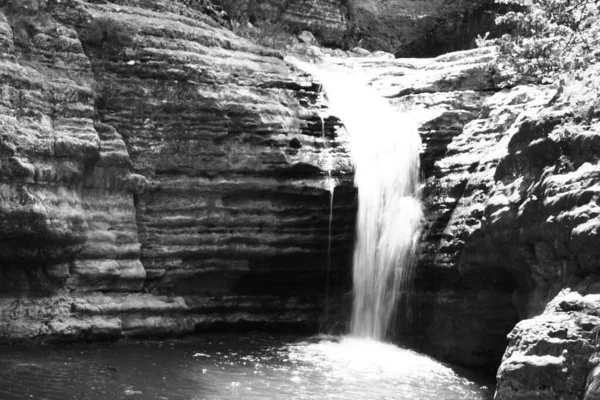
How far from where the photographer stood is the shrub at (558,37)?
1078cm

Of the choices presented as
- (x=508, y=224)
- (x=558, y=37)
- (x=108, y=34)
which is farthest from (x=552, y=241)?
(x=108, y=34)

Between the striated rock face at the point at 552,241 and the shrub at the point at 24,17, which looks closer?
the striated rock face at the point at 552,241

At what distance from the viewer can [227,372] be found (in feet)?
42.7

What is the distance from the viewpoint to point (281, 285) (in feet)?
55.1

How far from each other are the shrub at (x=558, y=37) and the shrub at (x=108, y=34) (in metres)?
6.46

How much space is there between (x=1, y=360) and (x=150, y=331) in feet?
9.69

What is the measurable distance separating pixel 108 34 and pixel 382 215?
5.48m

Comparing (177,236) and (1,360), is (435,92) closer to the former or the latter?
(177,236)

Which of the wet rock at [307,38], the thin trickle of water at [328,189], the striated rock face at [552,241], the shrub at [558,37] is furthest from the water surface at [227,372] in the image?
the wet rock at [307,38]

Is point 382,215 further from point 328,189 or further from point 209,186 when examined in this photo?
point 209,186

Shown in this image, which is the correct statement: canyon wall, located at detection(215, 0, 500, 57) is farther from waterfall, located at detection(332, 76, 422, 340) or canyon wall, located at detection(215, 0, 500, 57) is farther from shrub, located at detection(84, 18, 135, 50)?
shrub, located at detection(84, 18, 135, 50)

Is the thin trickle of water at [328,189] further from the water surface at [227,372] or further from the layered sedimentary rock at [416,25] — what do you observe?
the layered sedimentary rock at [416,25]

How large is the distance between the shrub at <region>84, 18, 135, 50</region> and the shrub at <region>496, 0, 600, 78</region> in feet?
21.2

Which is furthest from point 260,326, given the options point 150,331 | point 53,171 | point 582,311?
point 582,311
